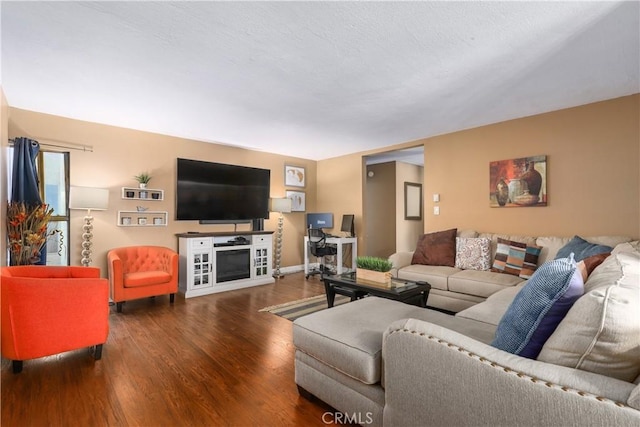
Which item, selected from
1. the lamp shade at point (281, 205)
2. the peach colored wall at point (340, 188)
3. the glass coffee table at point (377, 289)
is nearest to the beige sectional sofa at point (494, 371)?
the glass coffee table at point (377, 289)

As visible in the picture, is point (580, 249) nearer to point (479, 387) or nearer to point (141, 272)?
point (479, 387)

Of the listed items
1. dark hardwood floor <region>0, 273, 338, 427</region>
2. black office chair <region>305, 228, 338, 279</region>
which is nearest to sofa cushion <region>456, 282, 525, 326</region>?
dark hardwood floor <region>0, 273, 338, 427</region>

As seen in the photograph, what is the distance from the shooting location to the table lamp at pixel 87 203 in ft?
11.5

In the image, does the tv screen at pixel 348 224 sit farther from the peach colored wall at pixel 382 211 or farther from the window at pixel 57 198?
the window at pixel 57 198

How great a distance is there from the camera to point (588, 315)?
3.27 feet

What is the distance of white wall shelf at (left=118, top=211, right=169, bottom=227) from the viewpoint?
13.7 ft

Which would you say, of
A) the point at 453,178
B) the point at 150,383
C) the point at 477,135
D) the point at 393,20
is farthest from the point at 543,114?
the point at 150,383

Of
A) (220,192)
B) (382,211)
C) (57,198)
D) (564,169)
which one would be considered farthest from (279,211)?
(564,169)

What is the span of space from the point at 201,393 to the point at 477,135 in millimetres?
4325

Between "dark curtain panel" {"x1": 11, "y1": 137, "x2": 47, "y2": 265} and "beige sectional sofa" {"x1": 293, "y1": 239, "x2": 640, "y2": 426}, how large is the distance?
3.65 m

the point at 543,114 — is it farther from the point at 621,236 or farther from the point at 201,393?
the point at 201,393

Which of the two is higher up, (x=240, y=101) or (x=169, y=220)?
(x=240, y=101)

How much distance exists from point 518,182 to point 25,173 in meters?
5.74

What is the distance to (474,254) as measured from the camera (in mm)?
3729
